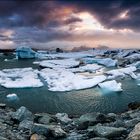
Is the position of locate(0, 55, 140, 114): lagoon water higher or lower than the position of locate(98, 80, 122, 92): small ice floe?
lower

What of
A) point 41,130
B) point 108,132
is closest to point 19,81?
point 41,130

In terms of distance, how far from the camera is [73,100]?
11.1m

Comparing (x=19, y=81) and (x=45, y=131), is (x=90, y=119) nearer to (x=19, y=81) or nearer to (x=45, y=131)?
(x=45, y=131)

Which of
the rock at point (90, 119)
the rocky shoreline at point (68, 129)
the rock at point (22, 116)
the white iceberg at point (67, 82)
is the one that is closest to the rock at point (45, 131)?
the rocky shoreline at point (68, 129)

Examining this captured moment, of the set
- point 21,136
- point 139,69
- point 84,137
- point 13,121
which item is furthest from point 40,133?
point 139,69

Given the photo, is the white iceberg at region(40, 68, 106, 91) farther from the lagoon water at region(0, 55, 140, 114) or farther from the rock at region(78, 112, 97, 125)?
the rock at region(78, 112, 97, 125)

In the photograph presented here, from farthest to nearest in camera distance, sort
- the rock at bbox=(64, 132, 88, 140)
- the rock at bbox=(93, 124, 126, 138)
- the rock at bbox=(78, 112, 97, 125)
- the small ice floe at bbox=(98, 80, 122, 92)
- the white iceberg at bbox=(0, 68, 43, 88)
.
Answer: the white iceberg at bbox=(0, 68, 43, 88) < the small ice floe at bbox=(98, 80, 122, 92) < the rock at bbox=(78, 112, 97, 125) < the rock at bbox=(64, 132, 88, 140) < the rock at bbox=(93, 124, 126, 138)

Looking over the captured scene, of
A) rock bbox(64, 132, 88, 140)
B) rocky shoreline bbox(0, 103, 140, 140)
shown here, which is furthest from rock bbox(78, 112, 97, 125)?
rock bbox(64, 132, 88, 140)

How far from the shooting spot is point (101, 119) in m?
7.13

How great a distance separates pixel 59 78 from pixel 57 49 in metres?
29.8

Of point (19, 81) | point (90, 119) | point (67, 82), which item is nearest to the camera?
point (90, 119)

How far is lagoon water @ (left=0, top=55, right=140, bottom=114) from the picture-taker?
33.5ft

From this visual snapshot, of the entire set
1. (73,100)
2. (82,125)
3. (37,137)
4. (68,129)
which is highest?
(37,137)

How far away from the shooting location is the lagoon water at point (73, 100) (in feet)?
33.5
